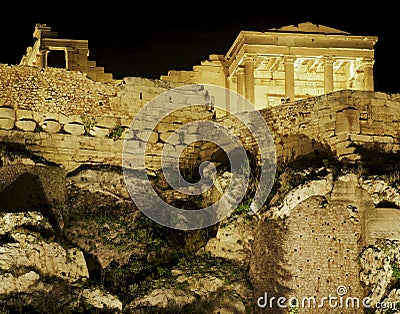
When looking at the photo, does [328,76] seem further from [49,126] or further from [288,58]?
[49,126]

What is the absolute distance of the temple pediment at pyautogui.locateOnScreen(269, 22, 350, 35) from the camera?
45969 mm

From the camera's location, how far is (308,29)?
46.2m

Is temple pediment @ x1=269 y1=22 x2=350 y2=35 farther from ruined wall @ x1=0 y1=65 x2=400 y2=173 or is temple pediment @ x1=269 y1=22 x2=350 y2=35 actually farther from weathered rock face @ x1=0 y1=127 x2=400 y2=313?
weathered rock face @ x1=0 y1=127 x2=400 y2=313

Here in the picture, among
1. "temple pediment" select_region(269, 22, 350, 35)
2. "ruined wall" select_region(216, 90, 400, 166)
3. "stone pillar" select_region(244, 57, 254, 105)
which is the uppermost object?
"temple pediment" select_region(269, 22, 350, 35)

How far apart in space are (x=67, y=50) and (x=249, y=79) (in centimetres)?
627

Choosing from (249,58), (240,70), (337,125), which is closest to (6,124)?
(337,125)

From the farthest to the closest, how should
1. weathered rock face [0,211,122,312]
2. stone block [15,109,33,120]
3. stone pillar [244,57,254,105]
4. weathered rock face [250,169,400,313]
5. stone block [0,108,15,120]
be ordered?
stone pillar [244,57,254,105] → stone block [15,109,33,120] → stone block [0,108,15,120] → weathered rock face [250,169,400,313] → weathered rock face [0,211,122,312]

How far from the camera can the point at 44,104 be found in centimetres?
3638

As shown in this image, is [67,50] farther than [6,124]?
Yes

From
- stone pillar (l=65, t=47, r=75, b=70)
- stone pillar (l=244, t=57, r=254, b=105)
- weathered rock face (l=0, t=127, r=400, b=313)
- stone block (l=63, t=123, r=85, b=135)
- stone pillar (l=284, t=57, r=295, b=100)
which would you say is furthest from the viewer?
stone pillar (l=284, t=57, r=295, b=100)

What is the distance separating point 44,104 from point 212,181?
17.0 ft

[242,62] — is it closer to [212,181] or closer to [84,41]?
[84,41]

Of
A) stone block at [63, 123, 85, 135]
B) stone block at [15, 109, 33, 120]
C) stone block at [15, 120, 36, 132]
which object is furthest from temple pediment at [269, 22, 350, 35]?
stone block at [15, 120, 36, 132]

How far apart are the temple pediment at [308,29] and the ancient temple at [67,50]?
646cm
